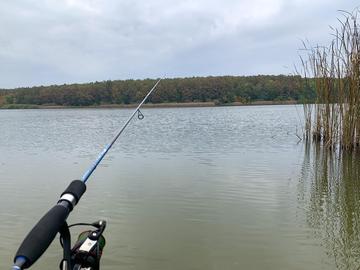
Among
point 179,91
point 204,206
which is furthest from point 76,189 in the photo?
point 179,91

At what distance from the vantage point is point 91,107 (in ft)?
246

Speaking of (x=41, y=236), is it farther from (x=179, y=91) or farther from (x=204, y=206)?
(x=179, y=91)

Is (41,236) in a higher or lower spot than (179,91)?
lower

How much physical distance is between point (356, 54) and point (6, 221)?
9.25 meters

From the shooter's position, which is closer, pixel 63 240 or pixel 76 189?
pixel 63 240

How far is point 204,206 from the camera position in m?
6.71

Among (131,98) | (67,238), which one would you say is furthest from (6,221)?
(131,98)

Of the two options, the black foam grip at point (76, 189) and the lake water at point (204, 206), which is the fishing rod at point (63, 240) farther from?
the lake water at point (204, 206)

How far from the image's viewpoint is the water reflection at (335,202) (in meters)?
4.84

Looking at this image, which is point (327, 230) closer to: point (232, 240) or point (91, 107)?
point (232, 240)

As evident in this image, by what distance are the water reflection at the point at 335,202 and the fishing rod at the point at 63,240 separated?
2.92 meters

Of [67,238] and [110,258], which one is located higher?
[67,238]

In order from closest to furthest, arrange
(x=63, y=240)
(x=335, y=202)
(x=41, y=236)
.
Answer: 1. (x=41, y=236)
2. (x=63, y=240)
3. (x=335, y=202)

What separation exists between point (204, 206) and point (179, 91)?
6315 cm
